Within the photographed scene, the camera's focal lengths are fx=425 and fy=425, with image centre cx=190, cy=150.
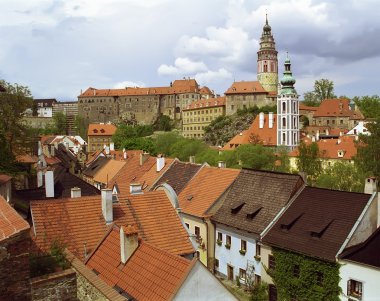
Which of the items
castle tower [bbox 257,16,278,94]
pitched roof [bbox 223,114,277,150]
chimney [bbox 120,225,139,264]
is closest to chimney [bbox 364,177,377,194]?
chimney [bbox 120,225,139,264]

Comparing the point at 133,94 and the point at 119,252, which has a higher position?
the point at 133,94

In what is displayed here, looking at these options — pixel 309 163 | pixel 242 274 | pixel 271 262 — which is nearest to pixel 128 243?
pixel 271 262

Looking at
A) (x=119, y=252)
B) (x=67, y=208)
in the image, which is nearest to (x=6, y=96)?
(x=67, y=208)

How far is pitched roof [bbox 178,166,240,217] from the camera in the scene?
29.8m

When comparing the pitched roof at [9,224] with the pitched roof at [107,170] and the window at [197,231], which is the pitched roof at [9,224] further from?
the pitched roof at [107,170]

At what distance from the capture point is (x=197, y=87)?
158625mm

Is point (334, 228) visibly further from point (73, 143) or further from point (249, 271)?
point (73, 143)

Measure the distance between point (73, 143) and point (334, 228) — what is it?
86248 mm

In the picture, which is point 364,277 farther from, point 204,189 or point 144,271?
point 204,189

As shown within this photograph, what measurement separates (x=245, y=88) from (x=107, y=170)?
269 ft

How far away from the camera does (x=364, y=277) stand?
19500 mm

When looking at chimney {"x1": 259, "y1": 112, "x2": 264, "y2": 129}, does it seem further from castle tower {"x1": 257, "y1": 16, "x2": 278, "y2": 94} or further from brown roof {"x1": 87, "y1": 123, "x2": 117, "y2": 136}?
castle tower {"x1": 257, "y1": 16, "x2": 278, "y2": 94}

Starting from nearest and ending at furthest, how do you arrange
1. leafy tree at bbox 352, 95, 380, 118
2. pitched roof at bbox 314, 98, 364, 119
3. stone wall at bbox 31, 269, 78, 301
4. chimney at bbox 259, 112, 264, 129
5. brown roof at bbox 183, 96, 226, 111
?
stone wall at bbox 31, 269, 78, 301 → chimney at bbox 259, 112, 264, 129 → pitched roof at bbox 314, 98, 364, 119 → leafy tree at bbox 352, 95, 380, 118 → brown roof at bbox 183, 96, 226, 111

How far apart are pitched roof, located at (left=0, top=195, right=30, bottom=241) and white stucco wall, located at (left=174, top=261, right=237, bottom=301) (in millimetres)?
4939
